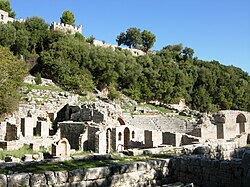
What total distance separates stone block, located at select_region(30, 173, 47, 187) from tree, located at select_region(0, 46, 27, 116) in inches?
815

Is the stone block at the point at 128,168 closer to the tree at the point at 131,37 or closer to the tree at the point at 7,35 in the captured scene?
the tree at the point at 7,35

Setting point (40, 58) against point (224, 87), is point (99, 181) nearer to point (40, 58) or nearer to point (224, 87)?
point (40, 58)

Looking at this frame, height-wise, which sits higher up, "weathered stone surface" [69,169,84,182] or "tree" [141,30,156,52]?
"tree" [141,30,156,52]

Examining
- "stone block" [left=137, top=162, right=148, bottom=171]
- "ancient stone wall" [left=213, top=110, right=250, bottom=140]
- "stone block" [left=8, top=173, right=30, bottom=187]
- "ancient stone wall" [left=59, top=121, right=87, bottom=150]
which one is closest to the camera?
"stone block" [left=8, top=173, right=30, bottom=187]

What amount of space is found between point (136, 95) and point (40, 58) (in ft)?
50.0

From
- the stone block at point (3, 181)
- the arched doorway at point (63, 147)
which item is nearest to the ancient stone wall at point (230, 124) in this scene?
the arched doorway at point (63, 147)

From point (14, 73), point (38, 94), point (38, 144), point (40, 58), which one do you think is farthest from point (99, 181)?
point (40, 58)

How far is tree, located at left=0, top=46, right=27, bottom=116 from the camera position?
87.2ft

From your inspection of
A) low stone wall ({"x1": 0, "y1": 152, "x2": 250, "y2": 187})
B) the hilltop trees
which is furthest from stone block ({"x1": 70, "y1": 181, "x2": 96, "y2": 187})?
the hilltop trees

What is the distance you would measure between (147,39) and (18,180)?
73478mm

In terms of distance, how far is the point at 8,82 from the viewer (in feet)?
91.3

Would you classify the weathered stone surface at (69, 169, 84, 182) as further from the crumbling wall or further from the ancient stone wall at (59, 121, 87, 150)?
the crumbling wall

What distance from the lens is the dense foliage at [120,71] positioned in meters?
45.7

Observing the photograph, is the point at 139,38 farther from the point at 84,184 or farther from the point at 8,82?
the point at 84,184
